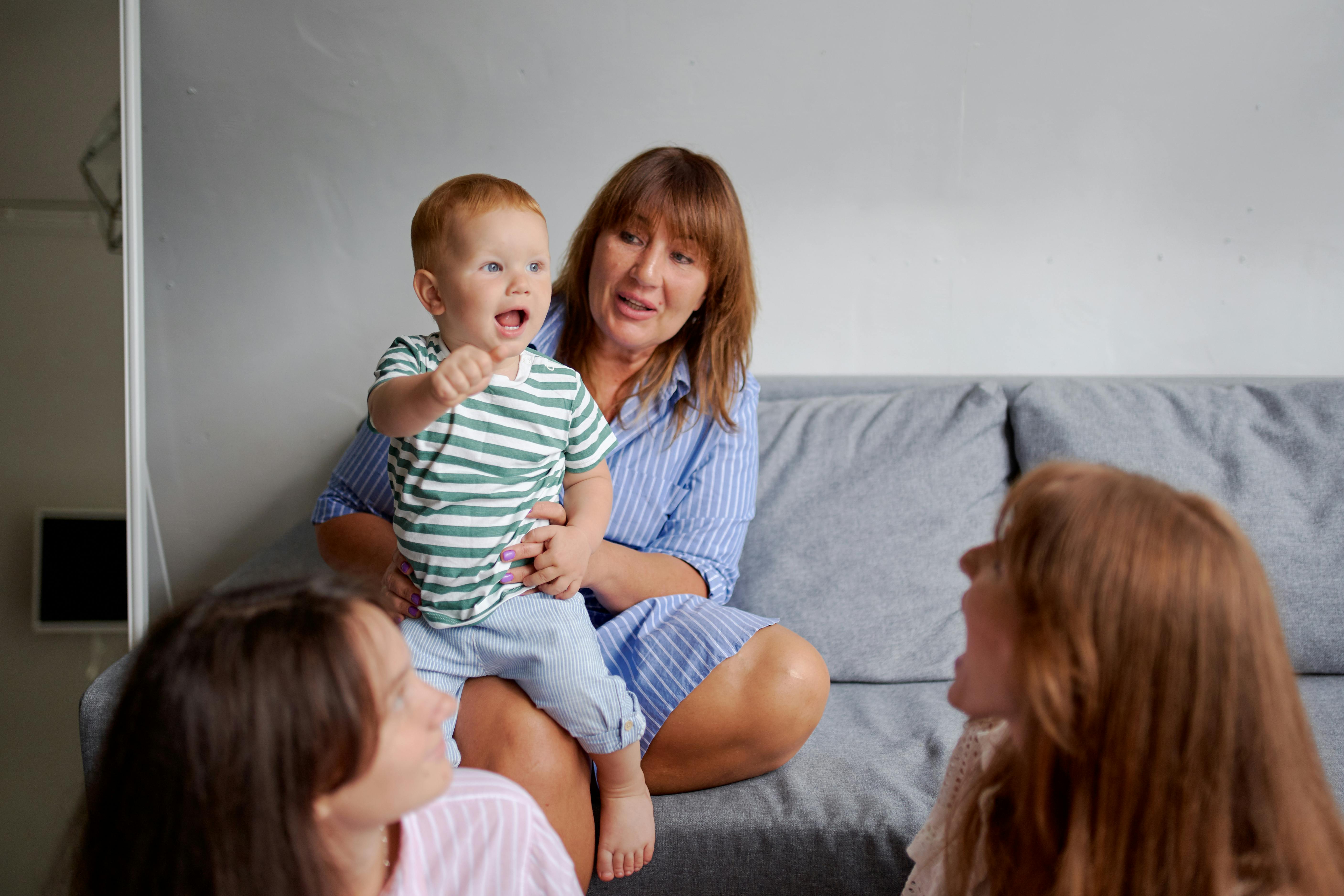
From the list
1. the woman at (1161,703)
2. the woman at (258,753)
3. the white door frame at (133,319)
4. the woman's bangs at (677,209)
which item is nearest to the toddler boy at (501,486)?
the woman at (258,753)

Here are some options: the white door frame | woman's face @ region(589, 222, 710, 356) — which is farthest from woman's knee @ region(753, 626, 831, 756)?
the white door frame

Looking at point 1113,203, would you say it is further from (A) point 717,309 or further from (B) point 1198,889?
(B) point 1198,889

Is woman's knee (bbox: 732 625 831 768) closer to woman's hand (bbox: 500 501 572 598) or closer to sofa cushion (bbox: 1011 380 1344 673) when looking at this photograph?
woman's hand (bbox: 500 501 572 598)

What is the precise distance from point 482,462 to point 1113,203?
1.76 metres

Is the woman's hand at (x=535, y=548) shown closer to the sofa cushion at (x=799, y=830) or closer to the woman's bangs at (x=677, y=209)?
the sofa cushion at (x=799, y=830)

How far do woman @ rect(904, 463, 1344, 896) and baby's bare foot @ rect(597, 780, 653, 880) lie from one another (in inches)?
21.0

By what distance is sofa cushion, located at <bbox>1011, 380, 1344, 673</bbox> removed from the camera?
62.4 inches

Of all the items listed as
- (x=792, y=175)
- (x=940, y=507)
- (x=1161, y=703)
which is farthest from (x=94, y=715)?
(x=792, y=175)

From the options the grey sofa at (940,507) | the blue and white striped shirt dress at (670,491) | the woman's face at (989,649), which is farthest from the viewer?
the grey sofa at (940,507)

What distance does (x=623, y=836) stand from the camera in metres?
1.14

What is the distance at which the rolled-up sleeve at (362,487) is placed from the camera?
55.6 inches

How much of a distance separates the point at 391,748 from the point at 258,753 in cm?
10

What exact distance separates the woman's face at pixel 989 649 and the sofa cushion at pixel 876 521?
74 centimetres

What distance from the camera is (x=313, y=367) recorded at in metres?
2.06
